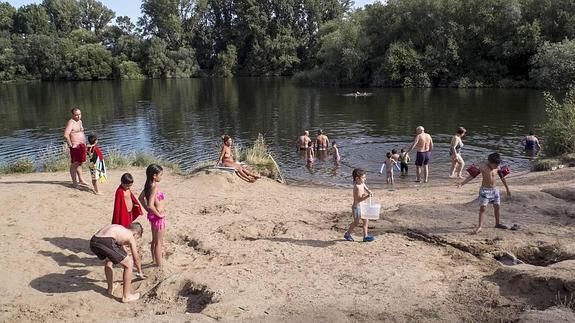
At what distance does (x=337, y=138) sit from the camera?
92.5 feet

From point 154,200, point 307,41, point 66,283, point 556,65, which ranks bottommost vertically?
point 66,283

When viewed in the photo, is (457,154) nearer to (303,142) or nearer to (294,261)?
(303,142)

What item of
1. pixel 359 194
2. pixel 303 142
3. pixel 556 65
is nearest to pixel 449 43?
pixel 556 65

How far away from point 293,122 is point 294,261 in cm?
2673

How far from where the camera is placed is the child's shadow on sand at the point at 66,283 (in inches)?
310

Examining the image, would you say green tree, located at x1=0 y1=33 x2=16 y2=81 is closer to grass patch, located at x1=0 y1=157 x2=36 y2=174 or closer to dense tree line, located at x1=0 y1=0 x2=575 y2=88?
dense tree line, located at x1=0 y1=0 x2=575 y2=88

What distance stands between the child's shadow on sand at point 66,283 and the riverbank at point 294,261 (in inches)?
0.6

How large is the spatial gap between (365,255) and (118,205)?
13.8 ft

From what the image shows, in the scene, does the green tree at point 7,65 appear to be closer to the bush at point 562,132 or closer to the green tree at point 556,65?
the green tree at point 556,65

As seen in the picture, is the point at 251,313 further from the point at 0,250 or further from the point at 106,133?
→ the point at 106,133

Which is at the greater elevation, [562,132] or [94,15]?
[94,15]

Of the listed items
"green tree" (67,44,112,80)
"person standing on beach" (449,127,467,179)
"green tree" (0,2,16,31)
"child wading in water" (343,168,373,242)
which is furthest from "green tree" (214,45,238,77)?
"child wading in water" (343,168,373,242)

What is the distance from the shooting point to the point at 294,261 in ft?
28.2

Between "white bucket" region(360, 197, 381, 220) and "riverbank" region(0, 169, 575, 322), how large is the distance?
0.51 meters
